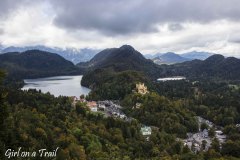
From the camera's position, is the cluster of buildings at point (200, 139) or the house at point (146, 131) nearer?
the cluster of buildings at point (200, 139)

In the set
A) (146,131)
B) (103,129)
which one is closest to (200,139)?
(146,131)

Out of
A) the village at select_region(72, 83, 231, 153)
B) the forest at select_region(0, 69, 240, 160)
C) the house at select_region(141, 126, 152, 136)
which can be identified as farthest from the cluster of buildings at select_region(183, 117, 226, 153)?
the house at select_region(141, 126, 152, 136)

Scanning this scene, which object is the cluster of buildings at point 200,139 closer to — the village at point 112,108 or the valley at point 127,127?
the valley at point 127,127

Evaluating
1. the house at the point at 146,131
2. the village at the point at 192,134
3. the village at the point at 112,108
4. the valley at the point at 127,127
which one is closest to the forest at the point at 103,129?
the valley at the point at 127,127

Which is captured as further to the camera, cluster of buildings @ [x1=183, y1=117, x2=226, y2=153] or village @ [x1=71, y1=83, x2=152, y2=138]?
village @ [x1=71, y1=83, x2=152, y2=138]

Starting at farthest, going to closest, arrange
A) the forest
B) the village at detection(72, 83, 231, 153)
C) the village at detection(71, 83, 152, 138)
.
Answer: the village at detection(71, 83, 152, 138)
the village at detection(72, 83, 231, 153)
the forest

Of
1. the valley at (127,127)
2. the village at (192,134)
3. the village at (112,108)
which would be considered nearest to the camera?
the valley at (127,127)

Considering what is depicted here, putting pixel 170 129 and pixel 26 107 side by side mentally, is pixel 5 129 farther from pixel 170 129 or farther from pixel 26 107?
pixel 170 129

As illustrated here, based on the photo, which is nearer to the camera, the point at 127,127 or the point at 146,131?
the point at 127,127

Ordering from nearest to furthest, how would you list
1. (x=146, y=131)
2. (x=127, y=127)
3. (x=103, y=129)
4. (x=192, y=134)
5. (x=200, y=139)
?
(x=103, y=129), (x=127, y=127), (x=146, y=131), (x=200, y=139), (x=192, y=134)

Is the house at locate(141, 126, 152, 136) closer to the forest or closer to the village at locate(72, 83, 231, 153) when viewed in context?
the village at locate(72, 83, 231, 153)

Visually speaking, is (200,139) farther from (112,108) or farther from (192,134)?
(112,108)
